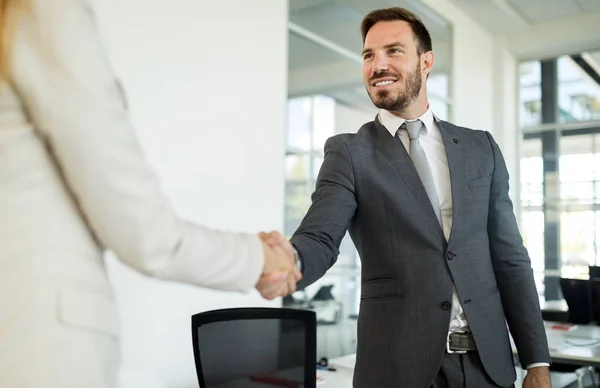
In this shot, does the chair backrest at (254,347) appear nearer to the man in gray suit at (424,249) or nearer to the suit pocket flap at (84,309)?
the man in gray suit at (424,249)

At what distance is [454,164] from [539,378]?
0.69 m

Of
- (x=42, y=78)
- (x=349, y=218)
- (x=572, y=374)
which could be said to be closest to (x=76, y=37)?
(x=42, y=78)

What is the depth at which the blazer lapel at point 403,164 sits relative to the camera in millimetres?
1720

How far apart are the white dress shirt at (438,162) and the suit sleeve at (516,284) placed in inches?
2.3

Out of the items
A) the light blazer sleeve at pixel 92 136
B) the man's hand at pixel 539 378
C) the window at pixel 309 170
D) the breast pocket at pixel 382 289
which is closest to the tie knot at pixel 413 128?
the breast pocket at pixel 382 289

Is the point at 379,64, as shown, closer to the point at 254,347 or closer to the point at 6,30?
the point at 254,347

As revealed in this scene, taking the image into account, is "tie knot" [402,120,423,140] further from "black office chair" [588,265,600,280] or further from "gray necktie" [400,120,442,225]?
"black office chair" [588,265,600,280]

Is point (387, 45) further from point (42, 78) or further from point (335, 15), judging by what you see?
point (335, 15)

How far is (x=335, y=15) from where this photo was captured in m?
4.64

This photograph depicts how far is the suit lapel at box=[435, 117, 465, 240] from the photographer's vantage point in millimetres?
1735

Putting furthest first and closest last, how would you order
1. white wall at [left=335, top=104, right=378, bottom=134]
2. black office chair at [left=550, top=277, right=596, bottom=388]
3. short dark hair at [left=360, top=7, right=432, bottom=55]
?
white wall at [left=335, top=104, right=378, bottom=134], black office chair at [left=550, top=277, right=596, bottom=388], short dark hair at [left=360, top=7, right=432, bottom=55]

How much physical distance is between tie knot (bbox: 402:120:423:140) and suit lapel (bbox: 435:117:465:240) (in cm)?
8

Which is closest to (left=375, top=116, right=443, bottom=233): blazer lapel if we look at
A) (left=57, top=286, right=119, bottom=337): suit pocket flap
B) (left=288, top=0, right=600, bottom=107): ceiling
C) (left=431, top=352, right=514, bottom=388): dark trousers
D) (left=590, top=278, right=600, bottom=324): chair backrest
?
(left=431, top=352, right=514, bottom=388): dark trousers

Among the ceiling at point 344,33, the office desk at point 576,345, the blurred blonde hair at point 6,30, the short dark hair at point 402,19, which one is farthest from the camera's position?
the ceiling at point 344,33
